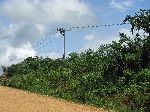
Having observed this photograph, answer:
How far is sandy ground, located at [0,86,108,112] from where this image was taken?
1603 cm

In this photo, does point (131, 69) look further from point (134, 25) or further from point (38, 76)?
point (38, 76)

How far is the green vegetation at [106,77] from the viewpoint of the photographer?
18250 mm

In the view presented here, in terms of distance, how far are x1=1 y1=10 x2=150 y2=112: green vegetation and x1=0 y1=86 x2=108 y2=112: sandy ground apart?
98 cm

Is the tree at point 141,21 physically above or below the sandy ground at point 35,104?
above

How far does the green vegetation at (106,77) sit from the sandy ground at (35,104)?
0.98 m

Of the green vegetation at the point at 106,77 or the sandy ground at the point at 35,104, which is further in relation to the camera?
the green vegetation at the point at 106,77

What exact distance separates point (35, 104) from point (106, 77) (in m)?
5.23

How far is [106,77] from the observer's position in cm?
2138

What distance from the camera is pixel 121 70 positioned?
69.5ft

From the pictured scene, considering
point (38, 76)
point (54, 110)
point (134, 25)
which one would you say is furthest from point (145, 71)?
point (38, 76)

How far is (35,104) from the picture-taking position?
17.2 m

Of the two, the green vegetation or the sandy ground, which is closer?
the sandy ground

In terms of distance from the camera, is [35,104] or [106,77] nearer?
[35,104]

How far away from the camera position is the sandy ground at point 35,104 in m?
16.0
